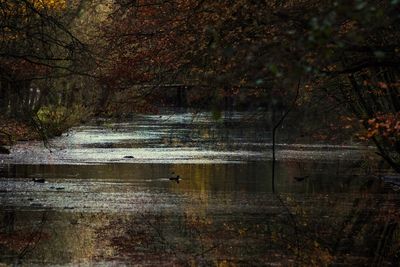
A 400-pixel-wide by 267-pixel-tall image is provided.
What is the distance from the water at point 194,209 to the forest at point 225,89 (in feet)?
0.32

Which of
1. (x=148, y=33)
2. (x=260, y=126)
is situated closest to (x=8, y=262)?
(x=148, y=33)

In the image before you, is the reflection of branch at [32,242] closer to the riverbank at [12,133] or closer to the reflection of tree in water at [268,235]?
the reflection of tree in water at [268,235]

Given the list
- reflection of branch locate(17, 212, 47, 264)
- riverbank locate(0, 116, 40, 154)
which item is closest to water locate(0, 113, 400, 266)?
reflection of branch locate(17, 212, 47, 264)

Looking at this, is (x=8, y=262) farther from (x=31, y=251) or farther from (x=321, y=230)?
(x=321, y=230)

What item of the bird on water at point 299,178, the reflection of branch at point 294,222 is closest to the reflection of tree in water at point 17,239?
the reflection of branch at point 294,222

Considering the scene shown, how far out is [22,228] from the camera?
1769 centimetres

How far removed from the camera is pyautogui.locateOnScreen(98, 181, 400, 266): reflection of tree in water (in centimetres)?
1459

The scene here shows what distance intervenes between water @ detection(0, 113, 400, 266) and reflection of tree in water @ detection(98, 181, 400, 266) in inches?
0.9

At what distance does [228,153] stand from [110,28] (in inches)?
573

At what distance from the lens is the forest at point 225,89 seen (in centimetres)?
1219

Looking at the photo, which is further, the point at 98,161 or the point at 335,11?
the point at 98,161

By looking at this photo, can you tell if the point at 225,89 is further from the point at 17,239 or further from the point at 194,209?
the point at 17,239

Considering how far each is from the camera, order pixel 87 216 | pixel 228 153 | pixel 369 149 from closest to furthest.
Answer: pixel 87 216 → pixel 228 153 → pixel 369 149

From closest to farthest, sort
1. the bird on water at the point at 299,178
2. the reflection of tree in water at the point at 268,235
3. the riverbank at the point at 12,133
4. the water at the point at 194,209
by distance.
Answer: the reflection of tree in water at the point at 268,235 → the water at the point at 194,209 → the bird on water at the point at 299,178 → the riverbank at the point at 12,133
